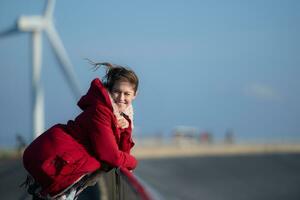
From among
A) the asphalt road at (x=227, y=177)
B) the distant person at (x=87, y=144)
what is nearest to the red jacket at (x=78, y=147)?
the distant person at (x=87, y=144)

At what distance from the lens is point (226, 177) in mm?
60281

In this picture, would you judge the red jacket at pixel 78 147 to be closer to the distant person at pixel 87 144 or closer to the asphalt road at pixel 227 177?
the distant person at pixel 87 144

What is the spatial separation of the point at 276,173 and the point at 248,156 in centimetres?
2001

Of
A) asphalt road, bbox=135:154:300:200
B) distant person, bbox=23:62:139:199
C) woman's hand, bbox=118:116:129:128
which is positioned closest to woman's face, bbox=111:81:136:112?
distant person, bbox=23:62:139:199

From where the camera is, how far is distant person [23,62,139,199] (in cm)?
556

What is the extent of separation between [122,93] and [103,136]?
0.43 meters

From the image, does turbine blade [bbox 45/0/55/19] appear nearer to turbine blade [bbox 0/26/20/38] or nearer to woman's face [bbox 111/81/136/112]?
turbine blade [bbox 0/26/20/38]

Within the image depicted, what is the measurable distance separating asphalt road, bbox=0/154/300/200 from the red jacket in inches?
948

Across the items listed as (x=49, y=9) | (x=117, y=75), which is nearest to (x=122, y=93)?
(x=117, y=75)

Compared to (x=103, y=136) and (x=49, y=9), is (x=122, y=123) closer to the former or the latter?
(x=103, y=136)

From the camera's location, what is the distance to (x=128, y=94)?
233 inches

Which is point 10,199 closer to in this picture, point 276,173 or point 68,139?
point 68,139

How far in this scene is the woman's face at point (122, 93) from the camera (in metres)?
5.87

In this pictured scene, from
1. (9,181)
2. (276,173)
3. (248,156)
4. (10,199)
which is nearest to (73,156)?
(10,199)
